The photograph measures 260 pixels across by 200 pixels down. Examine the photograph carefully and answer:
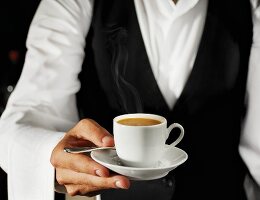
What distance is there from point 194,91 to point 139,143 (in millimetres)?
534

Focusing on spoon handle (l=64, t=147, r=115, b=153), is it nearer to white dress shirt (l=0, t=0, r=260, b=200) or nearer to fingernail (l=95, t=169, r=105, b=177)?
fingernail (l=95, t=169, r=105, b=177)

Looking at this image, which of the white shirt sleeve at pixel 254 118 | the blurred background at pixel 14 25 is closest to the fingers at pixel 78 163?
the white shirt sleeve at pixel 254 118

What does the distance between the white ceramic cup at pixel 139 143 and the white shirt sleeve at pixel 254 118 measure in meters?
0.55

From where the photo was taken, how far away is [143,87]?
4.59 feet

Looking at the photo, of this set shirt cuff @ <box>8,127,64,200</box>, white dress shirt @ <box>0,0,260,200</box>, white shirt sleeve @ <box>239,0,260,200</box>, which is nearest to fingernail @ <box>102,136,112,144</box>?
shirt cuff @ <box>8,127,64,200</box>

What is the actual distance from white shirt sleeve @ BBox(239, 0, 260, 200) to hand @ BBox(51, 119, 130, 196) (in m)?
0.57

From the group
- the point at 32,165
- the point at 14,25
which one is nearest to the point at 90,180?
the point at 32,165

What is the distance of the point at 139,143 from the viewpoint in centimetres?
90

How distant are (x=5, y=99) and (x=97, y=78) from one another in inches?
52.0

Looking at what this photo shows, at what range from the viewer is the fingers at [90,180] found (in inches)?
34.6

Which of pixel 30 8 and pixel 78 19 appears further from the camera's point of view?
pixel 30 8

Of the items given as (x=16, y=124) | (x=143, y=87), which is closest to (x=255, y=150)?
(x=143, y=87)

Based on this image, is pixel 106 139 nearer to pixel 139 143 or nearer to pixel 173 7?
pixel 139 143

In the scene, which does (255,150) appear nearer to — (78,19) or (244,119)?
(244,119)
